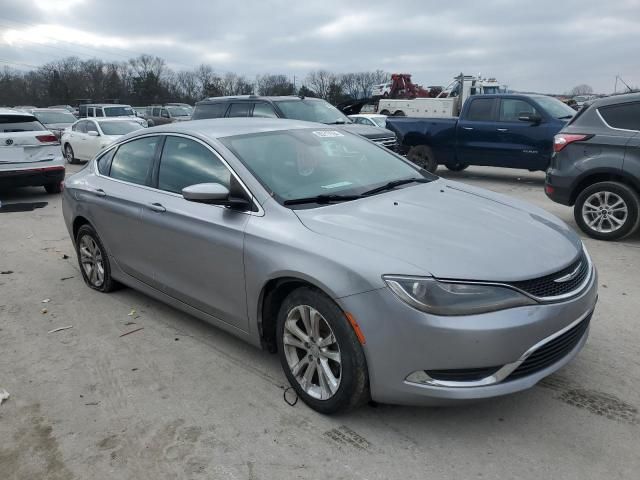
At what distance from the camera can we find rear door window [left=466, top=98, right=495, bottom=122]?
11.6 m

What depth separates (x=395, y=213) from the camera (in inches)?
129

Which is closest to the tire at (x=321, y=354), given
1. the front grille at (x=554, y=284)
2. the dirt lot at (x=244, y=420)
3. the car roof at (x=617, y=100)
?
the dirt lot at (x=244, y=420)

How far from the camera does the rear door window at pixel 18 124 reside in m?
10.2

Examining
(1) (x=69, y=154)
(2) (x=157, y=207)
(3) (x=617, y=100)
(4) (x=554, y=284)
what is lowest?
(1) (x=69, y=154)

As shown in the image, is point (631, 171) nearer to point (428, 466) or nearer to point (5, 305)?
point (428, 466)

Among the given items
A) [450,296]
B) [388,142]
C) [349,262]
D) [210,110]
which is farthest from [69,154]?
[450,296]

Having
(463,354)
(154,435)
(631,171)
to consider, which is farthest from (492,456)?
(631,171)

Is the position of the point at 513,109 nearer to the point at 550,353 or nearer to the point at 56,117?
the point at 550,353

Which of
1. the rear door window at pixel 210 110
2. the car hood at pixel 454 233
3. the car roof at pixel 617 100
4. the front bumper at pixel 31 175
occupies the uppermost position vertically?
the car roof at pixel 617 100

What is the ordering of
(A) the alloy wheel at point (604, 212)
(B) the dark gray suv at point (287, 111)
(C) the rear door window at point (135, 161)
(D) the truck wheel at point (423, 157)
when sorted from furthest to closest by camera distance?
→ (D) the truck wheel at point (423, 157)
(B) the dark gray suv at point (287, 111)
(A) the alloy wheel at point (604, 212)
(C) the rear door window at point (135, 161)

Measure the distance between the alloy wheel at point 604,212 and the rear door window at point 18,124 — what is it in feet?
32.6

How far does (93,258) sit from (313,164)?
266 cm

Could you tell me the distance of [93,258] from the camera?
5238mm

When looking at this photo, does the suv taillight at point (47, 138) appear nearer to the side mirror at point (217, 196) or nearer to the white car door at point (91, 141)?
the white car door at point (91, 141)
